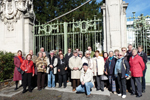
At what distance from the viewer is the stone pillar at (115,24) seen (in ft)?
19.3

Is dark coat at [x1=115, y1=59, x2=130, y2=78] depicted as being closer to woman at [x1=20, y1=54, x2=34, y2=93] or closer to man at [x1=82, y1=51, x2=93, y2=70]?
man at [x1=82, y1=51, x2=93, y2=70]

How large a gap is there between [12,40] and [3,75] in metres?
1.96

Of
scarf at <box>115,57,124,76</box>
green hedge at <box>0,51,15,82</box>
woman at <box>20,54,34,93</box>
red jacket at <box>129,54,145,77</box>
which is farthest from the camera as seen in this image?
green hedge at <box>0,51,15,82</box>

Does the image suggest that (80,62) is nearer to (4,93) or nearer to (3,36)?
(4,93)

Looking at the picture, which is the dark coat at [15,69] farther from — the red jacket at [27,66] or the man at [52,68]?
the man at [52,68]

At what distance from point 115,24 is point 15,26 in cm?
499

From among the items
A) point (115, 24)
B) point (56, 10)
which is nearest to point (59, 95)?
point (115, 24)

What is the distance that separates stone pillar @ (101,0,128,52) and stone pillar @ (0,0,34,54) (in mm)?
3958

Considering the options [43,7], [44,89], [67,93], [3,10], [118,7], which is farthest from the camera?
[43,7]

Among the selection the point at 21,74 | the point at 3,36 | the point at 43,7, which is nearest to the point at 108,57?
the point at 21,74

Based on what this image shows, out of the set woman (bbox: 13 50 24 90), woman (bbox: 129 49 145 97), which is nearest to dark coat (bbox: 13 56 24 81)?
woman (bbox: 13 50 24 90)

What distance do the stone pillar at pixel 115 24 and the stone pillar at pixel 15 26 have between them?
3958 millimetres

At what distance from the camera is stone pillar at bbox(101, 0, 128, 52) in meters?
5.89

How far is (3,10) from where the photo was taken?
6938 mm
